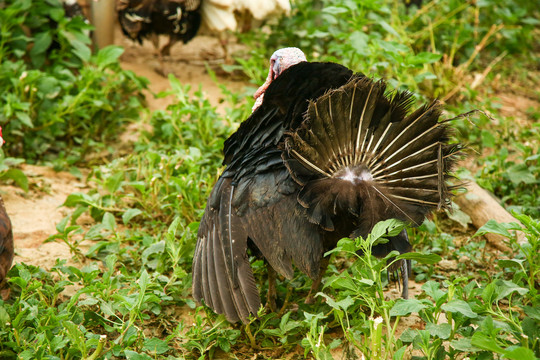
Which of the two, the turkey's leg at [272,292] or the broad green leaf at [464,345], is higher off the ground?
the broad green leaf at [464,345]

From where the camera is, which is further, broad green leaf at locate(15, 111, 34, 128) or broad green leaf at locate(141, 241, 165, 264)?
broad green leaf at locate(15, 111, 34, 128)

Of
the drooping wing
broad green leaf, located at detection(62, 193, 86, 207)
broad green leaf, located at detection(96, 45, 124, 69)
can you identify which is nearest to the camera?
the drooping wing

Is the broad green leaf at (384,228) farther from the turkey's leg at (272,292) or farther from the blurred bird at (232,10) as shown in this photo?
the blurred bird at (232,10)

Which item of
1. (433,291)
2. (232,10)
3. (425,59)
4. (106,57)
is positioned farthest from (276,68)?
(232,10)

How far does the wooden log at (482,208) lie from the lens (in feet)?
12.1

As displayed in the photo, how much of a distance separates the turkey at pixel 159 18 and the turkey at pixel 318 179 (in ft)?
9.94

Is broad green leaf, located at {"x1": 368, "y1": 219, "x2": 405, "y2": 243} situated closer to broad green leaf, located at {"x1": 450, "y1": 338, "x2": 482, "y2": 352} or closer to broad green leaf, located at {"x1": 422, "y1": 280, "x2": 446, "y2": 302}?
broad green leaf, located at {"x1": 422, "y1": 280, "x2": 446, "y2": 302}

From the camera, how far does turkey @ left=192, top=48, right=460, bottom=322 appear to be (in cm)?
263

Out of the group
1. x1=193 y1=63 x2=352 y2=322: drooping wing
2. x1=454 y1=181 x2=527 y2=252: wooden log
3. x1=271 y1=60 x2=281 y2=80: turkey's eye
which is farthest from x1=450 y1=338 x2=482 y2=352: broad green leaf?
x1=271 y1=60 x2=281 y2=80: turkey's eye

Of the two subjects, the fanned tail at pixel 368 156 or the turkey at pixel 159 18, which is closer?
the fanned tail at pixel 368 156

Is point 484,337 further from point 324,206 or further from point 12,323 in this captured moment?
point 12,323

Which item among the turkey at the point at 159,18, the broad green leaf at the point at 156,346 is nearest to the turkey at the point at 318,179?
the broad green leaf at the point at 156,346

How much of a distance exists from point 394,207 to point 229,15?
357cm

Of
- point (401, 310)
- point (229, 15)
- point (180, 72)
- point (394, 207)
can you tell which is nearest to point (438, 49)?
point (229, 15)
